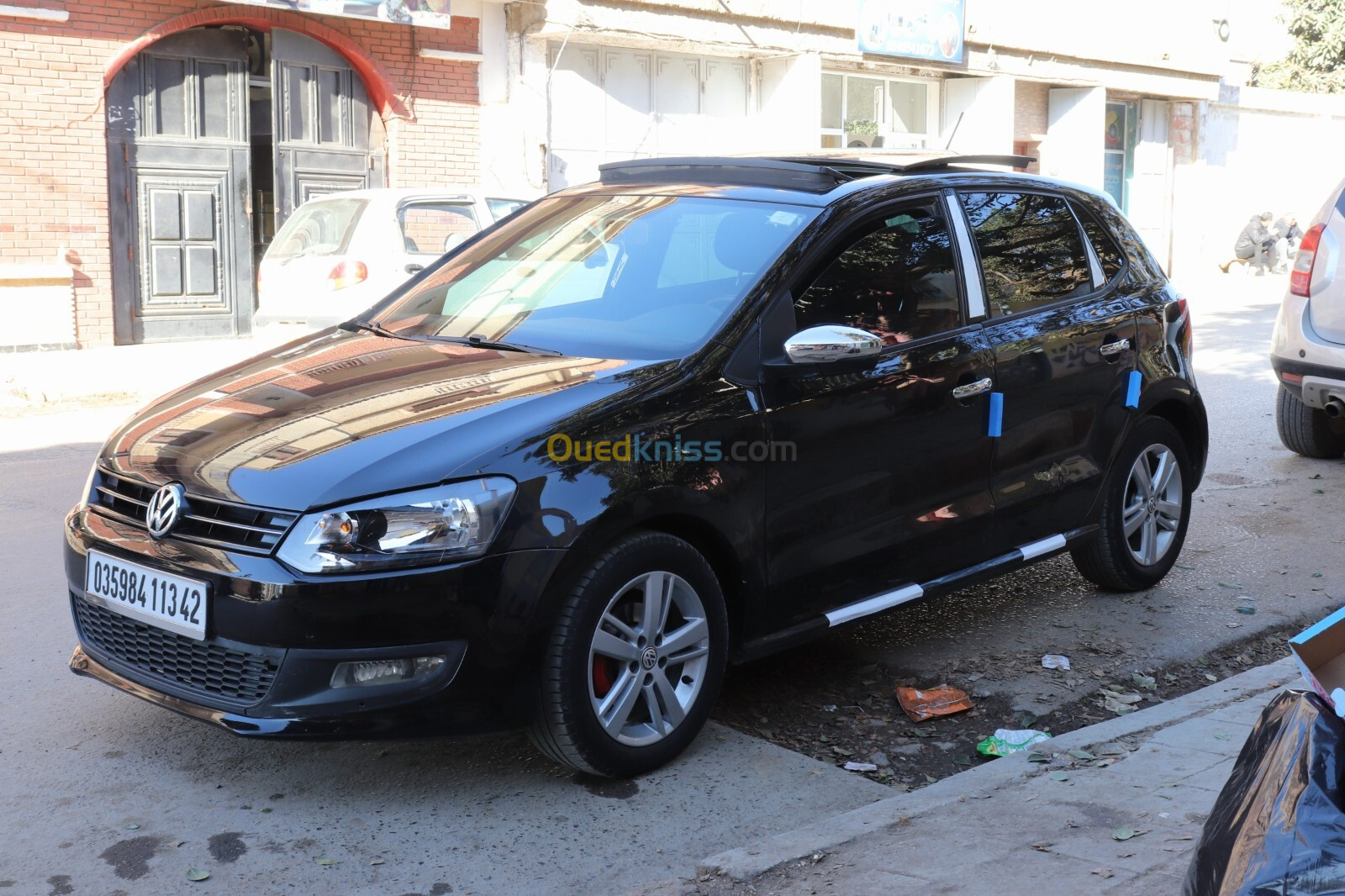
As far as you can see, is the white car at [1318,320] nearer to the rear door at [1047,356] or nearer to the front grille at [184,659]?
the rear door at [1047,356]

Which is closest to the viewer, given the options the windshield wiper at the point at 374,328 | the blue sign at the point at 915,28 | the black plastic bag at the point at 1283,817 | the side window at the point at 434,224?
the black plastic bag at the point at 1283,817

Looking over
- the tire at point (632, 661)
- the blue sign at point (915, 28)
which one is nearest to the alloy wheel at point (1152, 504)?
the tire at point (632, 661)

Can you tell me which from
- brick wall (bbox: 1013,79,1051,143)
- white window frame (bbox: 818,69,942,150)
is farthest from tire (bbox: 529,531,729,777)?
brick wall (bbox: 1013,79,1051,143)

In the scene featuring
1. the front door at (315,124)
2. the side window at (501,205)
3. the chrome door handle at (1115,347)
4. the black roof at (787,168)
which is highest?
the front door at (315,124)

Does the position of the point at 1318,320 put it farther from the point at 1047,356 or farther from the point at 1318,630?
the point at 1318,630

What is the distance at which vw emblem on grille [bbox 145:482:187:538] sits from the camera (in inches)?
140

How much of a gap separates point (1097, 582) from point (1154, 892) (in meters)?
3.03

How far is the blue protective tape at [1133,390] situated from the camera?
5.54 metres

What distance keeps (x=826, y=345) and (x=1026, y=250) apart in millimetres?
1524

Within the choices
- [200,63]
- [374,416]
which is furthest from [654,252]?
[200,63]

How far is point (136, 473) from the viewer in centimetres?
378

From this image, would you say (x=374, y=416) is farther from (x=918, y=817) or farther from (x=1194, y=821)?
(x=1194, y=821)

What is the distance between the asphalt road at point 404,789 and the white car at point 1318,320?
7.33 feet

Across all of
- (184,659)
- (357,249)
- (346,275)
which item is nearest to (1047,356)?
(184,659)
